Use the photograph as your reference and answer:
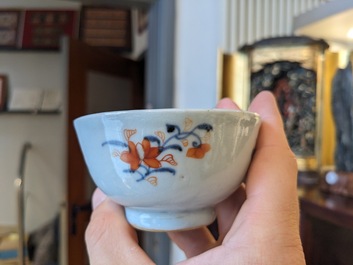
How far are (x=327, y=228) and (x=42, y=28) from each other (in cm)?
231

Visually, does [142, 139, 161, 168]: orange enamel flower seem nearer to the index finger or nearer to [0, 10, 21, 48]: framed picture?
the index finger

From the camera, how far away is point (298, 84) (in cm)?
69

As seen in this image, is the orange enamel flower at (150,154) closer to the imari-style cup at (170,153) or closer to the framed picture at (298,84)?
the imari-style cup at (170,153)

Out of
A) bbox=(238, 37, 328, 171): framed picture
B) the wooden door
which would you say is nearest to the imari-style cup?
bbox=(238, 37, 328, 171): framed picture

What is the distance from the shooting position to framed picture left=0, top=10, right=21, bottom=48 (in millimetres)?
2332

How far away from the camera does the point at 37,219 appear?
7.90 ft

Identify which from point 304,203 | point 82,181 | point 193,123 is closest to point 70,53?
point 82,181

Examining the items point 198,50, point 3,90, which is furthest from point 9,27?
point 198,50

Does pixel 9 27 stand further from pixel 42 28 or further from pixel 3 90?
pixel 3 90

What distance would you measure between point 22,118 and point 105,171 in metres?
2.37

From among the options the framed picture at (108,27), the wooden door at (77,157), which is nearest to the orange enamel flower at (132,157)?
the wooden door at (77,157)

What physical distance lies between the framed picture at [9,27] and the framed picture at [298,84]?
2.08 meters

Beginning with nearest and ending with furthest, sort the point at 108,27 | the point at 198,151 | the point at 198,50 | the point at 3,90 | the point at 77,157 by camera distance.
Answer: the point at 198,151 → the point at 198,50 → the point at 77,157 → the point at 108,27 → the point at 3,90

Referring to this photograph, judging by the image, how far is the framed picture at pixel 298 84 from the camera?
679 mm
